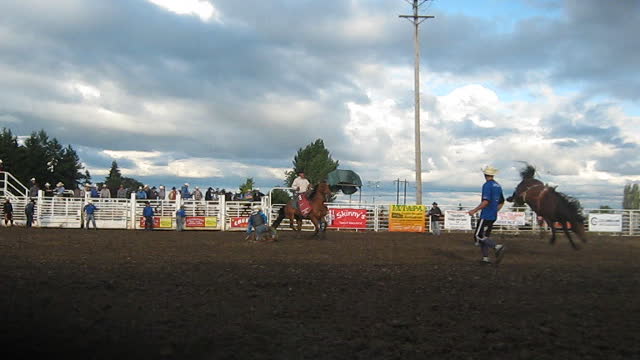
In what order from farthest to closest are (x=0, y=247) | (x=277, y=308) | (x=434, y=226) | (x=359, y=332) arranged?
(x=434, y=226)
(x=0, y=247)
(x=277, y=308)
(x=359, y=332)

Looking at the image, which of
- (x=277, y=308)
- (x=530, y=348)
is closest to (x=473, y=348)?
(x=530, y=348)

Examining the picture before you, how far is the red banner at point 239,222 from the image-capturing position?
29.8 m

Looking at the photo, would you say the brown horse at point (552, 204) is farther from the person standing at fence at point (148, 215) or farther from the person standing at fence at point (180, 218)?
the person standing at fence at point (148, 215)

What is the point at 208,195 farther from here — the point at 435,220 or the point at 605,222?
the point at 605,222

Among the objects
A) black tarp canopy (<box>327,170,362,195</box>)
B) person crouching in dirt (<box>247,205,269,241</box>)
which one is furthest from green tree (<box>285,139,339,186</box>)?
person crouching in dirt (<box>247,205,269,241</box>)

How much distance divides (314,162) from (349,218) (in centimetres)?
4773

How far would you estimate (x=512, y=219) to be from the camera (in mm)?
32875

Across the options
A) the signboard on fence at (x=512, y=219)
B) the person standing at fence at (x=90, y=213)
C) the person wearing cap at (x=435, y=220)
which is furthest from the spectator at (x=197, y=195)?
the signboard on fence at (x=512, y=219)

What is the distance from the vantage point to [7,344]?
5172 millimetres

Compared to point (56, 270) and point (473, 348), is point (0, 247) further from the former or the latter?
point (473, 348)

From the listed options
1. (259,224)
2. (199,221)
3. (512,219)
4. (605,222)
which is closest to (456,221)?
(512,219)

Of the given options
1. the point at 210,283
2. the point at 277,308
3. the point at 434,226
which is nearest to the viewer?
the point at 277,308

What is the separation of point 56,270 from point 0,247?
239 inches

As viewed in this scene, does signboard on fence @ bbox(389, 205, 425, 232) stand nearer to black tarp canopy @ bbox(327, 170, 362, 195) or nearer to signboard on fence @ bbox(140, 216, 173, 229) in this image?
signboard on fence @ bbox(140, 216, 173, 229)
